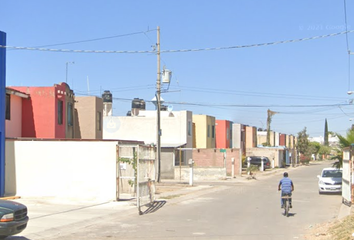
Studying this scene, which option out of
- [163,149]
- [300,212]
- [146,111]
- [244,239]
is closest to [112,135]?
[146,111]

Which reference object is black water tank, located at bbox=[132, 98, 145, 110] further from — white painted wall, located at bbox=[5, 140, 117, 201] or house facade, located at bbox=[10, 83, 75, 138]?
white painted wall, located at bbox=[5, 140, 117, 201]

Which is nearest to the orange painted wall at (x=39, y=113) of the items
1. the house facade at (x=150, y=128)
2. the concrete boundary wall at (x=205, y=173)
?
the concrete boundary wall at (x=205, y=173)

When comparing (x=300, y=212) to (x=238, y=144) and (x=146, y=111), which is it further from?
(x=238, y=144)

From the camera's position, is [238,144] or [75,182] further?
[238,144]

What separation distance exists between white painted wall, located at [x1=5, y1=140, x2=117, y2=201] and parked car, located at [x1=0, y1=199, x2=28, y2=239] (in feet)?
29.8

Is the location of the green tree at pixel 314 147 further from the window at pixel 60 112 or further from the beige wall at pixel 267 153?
the window at pixel 60 112

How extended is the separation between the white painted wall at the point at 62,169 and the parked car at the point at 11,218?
29.8ft

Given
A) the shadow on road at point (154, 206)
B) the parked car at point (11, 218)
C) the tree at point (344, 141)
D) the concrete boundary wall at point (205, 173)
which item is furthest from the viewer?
the concrete boundary wall at point (205, 173)

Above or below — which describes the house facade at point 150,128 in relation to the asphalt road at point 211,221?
above

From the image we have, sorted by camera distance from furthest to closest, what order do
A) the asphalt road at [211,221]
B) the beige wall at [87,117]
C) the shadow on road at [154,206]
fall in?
the beige wall at [87,117]
the shadow on road at [154,206]
the asphalt road at [211,221]

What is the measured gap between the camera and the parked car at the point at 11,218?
34.0 feet

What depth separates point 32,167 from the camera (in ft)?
69.4

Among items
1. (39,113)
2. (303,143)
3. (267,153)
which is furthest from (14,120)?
(303,143)

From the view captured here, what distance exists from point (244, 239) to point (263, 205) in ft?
29.2
